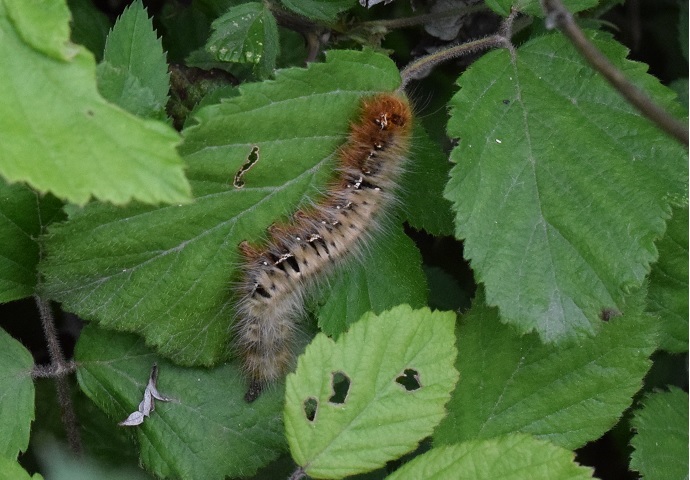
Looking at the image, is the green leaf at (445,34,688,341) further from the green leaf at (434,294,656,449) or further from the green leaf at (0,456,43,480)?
the green leaf at (0,456,43,480)

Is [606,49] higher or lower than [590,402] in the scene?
higher

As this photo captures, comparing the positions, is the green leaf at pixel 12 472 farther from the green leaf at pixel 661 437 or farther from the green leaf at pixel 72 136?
the green leaf at pixel 661 437

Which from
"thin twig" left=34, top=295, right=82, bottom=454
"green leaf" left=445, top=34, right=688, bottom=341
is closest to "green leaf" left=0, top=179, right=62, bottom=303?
"thin twig" left=34, top=295, right=82, bottom=454

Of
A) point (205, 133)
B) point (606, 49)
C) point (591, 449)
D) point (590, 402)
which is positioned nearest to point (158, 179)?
point (205, 133)

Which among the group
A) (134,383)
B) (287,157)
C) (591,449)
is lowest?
(591,449)

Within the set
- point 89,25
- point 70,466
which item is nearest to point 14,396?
point 70,466

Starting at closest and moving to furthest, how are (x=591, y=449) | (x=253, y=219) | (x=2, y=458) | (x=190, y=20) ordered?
1. (x=2, y=458)
2. (x=253, y=219)
3. (x=190, y=20)
4. (x=591, y=449)

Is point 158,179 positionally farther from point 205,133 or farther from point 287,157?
point 287,157
